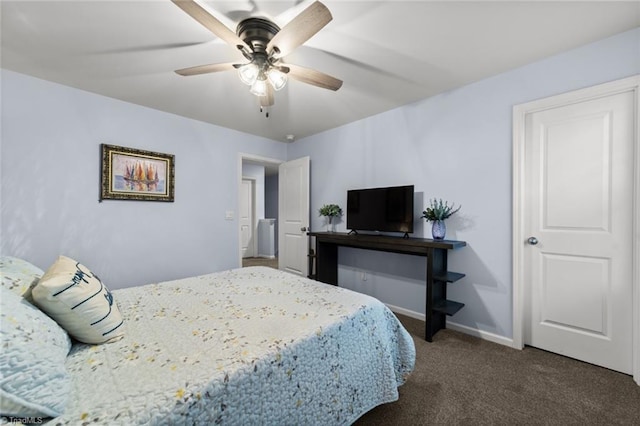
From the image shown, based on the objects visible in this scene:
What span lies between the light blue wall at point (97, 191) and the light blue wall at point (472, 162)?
2.12 m

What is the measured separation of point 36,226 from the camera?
8.02 ft

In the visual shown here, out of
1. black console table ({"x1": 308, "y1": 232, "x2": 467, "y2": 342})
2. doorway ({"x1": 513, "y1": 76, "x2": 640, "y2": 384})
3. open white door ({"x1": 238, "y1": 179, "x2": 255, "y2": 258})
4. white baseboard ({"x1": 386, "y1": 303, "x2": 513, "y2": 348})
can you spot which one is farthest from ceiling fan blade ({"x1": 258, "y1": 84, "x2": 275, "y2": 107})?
open white door ({"x1": 238, "y1": 179, "x2": 255, "y2": 258})

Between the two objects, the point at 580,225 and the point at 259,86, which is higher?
the point at 259,86

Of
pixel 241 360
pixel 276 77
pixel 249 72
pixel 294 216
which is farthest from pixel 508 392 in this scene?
pixel 294 216

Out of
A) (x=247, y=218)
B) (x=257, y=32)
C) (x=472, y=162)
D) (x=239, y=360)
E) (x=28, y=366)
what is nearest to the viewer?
(x=28, y=366)

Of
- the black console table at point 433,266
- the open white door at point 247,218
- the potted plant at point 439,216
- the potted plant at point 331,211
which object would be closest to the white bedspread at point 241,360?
the black console table at point 433,266

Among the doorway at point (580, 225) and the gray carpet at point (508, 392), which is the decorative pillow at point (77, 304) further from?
the doorway at point (580, 225)

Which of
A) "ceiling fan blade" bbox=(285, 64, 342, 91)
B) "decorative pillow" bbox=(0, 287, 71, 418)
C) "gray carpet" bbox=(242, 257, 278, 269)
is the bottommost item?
"gray carpet" bbox=(242, 257, 278, 269)

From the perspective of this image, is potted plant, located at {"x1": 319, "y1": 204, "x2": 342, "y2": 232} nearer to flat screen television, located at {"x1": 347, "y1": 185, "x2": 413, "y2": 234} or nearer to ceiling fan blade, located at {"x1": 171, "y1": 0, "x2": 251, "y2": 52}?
flat screen television, located at {"x1": 347, "y1": 185, "x2": 413, "y2": 234}

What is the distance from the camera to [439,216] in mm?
2592

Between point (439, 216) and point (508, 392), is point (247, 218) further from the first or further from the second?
point (508, 392)

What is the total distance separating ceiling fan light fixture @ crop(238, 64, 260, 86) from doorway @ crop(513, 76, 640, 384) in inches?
87.4

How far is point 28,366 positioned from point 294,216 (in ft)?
11.9

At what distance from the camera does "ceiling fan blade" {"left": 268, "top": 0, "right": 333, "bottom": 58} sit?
4.18 feet
